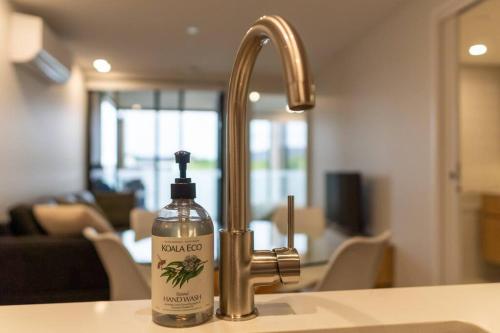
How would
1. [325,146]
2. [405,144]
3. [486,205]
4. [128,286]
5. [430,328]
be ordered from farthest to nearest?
[325,146]
[405,144]
[486,205]
[128,286]
[430,328]

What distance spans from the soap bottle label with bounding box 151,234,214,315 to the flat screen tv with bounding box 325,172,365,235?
3341mm

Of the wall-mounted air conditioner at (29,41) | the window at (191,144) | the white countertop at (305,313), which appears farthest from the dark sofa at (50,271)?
the window at (191,144)

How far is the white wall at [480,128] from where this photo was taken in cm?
239

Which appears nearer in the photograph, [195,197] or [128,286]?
[195,197]

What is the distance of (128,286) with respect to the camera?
168 centimetres

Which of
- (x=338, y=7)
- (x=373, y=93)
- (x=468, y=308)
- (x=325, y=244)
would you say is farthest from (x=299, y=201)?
(x=468, y=308)

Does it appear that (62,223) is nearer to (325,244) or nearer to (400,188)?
(325,244)

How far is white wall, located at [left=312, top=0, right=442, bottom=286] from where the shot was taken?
284cm

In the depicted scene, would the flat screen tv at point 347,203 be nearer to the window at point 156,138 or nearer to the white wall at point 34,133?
the window at point 156,138

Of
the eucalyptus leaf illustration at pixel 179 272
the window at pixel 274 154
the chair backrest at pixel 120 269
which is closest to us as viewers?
the eucalyptus leaf illustration at pixel 179 272

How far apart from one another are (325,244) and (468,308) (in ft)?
5.23

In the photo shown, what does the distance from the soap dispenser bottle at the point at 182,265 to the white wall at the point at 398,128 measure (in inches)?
101

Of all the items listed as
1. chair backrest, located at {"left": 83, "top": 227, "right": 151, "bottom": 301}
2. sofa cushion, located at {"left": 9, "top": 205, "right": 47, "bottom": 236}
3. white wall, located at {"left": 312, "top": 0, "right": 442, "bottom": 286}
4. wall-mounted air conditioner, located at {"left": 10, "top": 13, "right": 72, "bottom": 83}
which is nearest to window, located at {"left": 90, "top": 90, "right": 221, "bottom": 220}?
white wall, located at {"left": 312, "top": 0, "right": 442, "bottom": 286}

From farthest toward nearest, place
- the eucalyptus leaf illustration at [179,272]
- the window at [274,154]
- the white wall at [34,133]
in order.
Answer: the window at [274,154], the white wall at [34,133], the eucalyptus leaf illustration at [179,272]
